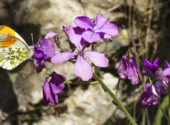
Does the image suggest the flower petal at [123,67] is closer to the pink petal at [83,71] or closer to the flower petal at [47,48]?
the pink petal at [83,71]

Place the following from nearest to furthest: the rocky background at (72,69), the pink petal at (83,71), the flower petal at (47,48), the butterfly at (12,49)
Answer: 1. the pink petal at (83,71)
2. the flower petal at (47,48)
3. the butterfly at (12,49)
4. the rocky background at (72,69)

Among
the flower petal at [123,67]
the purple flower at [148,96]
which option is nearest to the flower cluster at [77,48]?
the flower petal at [123,67]

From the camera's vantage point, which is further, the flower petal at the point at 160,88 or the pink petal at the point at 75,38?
the flower petal at the point at 160,88

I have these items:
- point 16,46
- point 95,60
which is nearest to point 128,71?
point 95,60

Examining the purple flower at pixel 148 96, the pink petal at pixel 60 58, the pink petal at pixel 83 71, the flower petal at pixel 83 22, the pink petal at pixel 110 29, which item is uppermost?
the flower petal at pixel 83 22

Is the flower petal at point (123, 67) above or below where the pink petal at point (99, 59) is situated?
below

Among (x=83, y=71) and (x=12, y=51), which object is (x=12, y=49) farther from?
(x=83, y=71)

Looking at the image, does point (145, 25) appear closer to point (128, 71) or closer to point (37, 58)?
point (128, 71)

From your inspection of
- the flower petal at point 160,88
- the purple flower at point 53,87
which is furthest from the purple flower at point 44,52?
the flower petal at point 160,88

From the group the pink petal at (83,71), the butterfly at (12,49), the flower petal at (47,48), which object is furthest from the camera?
the butterfly at (12,49)
